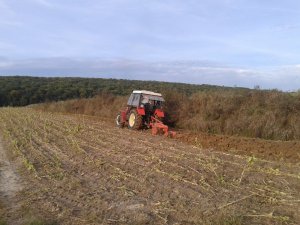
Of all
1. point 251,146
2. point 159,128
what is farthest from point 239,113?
point 251,146

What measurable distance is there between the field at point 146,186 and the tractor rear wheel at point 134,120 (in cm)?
444

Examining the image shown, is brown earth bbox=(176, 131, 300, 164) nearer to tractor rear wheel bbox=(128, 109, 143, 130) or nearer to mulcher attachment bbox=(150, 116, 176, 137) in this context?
mulcher attachment bbox=(150, 116, 176, 137)

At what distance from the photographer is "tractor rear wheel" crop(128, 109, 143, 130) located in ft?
63.2

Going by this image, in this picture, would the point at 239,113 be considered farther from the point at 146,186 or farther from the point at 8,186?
the point at 8,186

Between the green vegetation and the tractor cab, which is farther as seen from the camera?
the tractor cab

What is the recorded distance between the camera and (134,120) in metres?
19.8

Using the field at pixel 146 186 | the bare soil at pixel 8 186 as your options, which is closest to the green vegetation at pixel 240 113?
the field at pixel 146 186

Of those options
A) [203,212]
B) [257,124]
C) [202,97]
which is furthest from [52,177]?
[202,97]

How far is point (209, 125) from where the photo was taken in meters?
20.4

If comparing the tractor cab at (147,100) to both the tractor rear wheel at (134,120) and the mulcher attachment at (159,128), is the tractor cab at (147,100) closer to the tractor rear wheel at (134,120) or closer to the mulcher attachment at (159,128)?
the tractor rear wheel at (134,120)

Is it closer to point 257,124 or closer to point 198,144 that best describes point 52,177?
point 198,144

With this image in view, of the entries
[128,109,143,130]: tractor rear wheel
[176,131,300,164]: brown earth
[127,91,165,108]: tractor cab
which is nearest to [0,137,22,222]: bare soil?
[176,131,300,164]: brown earth

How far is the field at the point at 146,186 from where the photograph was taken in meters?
7.48

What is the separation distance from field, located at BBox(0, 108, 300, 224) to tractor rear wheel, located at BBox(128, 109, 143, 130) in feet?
14.6
